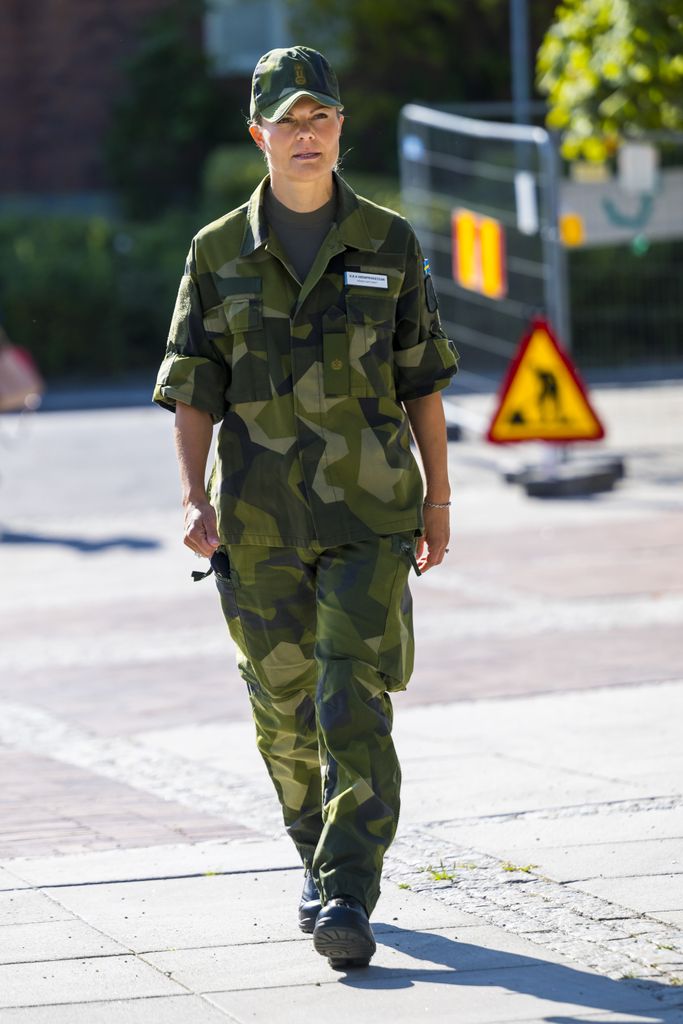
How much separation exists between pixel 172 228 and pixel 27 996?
2645cm

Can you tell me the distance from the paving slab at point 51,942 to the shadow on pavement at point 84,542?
715 cm

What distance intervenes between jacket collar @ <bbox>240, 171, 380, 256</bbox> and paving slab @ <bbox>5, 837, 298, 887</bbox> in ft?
5.33

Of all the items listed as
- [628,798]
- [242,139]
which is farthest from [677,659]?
[242,139]

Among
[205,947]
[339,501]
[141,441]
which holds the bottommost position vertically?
[141,441]

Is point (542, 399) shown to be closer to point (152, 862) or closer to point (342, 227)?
point (152, 862)

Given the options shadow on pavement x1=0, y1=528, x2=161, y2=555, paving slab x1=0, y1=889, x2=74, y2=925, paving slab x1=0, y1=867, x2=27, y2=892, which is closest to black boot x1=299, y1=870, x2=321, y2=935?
paving slab x1=0, y1=889, x2=74, y2=925

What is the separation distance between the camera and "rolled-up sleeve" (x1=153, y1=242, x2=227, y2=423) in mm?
4105

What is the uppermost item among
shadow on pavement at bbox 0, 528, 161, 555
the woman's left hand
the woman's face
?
the woman's face

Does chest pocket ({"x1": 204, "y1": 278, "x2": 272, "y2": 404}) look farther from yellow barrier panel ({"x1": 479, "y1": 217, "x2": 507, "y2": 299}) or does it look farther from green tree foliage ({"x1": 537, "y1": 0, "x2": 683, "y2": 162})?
yellow barrier panel ({"x1": 479, "y1": 217, "x2": 507, "y2": 299})

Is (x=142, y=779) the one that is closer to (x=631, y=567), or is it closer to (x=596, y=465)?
(x=631, y=567)

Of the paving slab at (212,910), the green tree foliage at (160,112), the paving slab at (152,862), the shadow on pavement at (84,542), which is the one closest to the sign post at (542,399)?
the shadow on pavement at (84,542)

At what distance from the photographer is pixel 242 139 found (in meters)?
32.1

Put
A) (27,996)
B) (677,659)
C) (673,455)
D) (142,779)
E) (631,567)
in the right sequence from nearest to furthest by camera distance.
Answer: (27,996)
(142,779)
(677,659)
(631,567)
(673,455)

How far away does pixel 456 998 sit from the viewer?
145 inches
